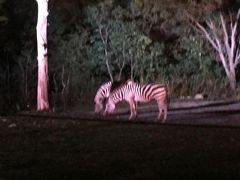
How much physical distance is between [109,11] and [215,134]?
58.0 ft

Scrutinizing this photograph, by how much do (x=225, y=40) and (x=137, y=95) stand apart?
1248 cm

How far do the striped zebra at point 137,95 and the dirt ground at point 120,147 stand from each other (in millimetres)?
419

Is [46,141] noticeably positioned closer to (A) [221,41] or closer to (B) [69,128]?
(B) [69,128]

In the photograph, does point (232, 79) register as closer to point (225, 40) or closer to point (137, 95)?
point (225, 40)

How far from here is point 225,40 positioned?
32375 mm

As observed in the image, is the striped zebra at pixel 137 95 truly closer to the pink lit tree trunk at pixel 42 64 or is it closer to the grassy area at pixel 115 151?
the grassy area at pixel 115 151

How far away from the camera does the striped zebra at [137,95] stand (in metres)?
20.2

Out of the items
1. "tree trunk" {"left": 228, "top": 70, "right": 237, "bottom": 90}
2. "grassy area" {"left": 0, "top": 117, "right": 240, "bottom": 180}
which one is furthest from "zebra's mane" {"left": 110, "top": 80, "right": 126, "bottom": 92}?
"tree trunk" {"left": 228, "top": 70, "right": 237, "bottom": 90}

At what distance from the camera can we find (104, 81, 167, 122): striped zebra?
20.2 m

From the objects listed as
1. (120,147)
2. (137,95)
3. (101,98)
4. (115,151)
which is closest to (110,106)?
(101,98)

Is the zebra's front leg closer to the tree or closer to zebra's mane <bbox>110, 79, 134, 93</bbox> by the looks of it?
zebra's mane <bbox>110, 79, 134, 93</bbox>

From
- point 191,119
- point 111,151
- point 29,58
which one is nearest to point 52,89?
point 29,58

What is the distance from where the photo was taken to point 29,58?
30.3 m

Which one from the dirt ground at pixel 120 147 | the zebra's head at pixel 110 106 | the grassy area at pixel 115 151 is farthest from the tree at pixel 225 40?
the grassy area at pixel 115 151
